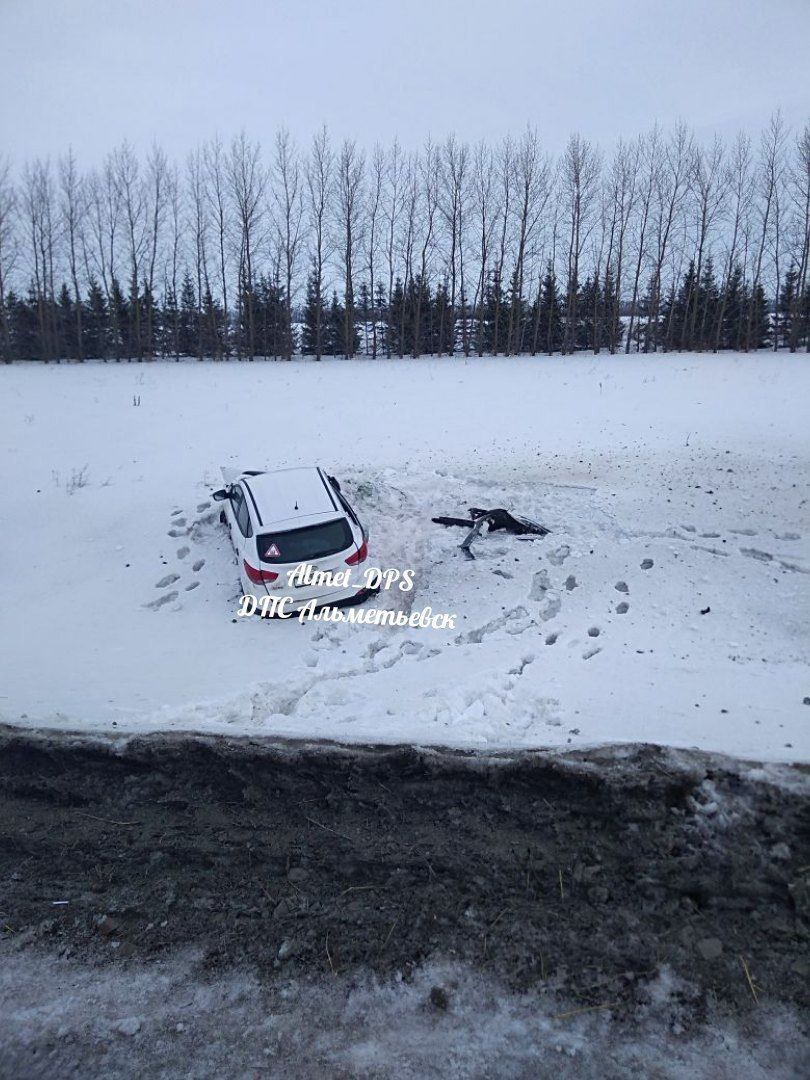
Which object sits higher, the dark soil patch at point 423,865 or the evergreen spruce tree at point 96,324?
the evergreen spruce tree at point 96,324

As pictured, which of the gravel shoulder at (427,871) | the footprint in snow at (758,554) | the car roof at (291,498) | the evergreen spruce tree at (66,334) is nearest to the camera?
the gravel shoulder at (427,871)

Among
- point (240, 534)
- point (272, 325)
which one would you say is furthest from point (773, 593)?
point (272, 325)

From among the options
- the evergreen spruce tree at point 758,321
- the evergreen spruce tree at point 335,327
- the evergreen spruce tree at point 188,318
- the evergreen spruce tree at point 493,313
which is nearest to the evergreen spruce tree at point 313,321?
the evergreen spruce tree at point 335,327

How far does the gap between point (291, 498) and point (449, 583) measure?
8.50ft

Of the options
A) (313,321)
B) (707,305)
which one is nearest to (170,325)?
(313,321)

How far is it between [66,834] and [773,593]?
27.1ft

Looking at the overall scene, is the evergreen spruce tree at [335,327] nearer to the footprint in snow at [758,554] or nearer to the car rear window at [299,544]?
the car rear window at [299,544]

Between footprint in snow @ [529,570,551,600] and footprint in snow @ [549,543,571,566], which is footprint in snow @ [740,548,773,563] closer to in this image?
footprint in snow @ [549,543,571,566]

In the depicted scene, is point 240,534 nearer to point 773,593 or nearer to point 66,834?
point 66,834

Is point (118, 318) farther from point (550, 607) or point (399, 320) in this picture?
point (550, 607)

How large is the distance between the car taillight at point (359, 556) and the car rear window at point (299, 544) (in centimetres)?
18

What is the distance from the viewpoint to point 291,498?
9117 mm

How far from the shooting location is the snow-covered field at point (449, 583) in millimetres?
6320

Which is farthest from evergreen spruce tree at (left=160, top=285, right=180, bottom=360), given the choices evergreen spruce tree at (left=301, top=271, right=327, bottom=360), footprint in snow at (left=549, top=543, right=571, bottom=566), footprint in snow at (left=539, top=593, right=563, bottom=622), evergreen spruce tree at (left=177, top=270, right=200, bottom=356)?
footprint in snow at (left=539, top=593, right=563, bottom=622)
